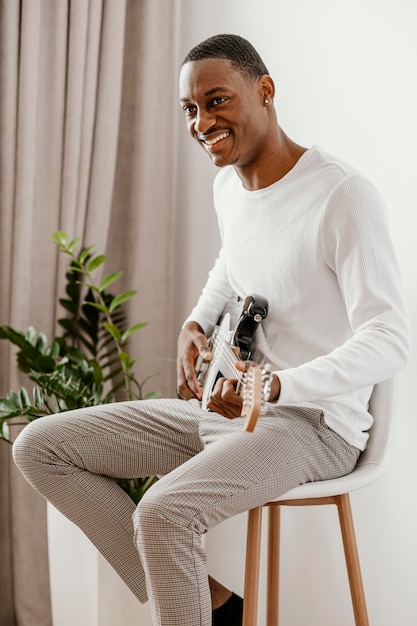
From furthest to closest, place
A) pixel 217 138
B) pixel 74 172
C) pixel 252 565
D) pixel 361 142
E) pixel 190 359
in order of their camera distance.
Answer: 1. pixel 74 172
2. pixel 361 142
3. pixel 190 359
4. pixel 217 138
5. pixel 252 565

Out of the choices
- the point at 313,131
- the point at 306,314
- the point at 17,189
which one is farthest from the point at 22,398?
the point at 313,131

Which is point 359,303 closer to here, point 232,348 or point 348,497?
point 232,348

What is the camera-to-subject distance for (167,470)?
1.62 meters

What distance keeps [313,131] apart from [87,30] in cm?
78

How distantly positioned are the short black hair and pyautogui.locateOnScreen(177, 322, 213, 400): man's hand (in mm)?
547

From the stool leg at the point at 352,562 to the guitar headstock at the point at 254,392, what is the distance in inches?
15.9

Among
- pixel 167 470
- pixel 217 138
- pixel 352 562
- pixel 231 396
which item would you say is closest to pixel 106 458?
pixel 167 470

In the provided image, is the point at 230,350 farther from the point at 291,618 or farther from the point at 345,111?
the point at 291,618

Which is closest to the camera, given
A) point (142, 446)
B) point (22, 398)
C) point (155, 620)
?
point (155, 620)

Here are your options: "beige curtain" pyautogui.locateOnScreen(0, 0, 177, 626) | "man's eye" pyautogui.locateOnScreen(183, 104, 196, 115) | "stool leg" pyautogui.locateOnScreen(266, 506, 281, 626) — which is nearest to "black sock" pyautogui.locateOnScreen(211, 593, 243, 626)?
"stool leg" pyautogui.locateOnScreen(266, 506, 281, 626)

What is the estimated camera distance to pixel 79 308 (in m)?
2.35

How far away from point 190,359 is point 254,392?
1.86 ft

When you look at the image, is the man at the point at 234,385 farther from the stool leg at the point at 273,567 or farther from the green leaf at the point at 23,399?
the green leaf at the point at 23,399

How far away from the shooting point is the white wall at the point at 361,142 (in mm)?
1701
